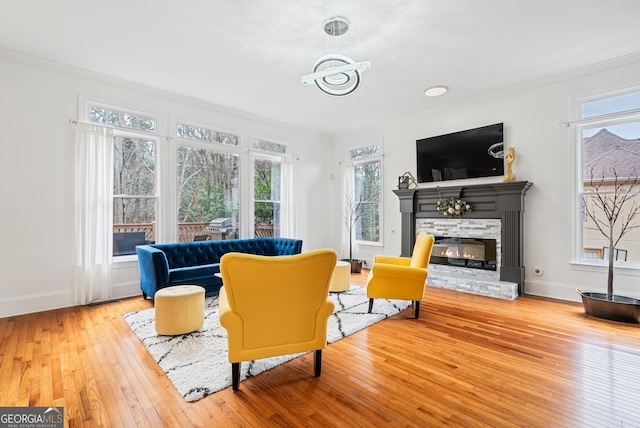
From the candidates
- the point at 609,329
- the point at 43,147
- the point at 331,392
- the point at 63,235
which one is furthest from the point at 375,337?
the point at 43,147

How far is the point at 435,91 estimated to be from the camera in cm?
451

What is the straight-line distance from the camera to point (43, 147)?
3.66m

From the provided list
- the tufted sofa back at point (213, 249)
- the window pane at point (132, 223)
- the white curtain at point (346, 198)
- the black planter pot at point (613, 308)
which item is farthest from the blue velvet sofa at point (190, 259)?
the black planter pot at point (613, 308)

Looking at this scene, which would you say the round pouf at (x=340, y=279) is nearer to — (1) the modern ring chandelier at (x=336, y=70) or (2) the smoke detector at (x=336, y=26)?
(1) the modern ring chandelier at (x=336, y=70)

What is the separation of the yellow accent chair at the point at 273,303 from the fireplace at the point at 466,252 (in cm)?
361

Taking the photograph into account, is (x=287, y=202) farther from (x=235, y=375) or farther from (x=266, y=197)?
(x=235, y=375)

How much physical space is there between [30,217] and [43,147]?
0.86 m

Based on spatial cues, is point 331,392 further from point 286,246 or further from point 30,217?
point 30,217

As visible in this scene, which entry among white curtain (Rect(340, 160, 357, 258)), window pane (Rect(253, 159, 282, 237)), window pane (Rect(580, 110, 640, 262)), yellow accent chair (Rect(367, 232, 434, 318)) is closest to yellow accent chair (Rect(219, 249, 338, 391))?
yellow accent chair (Rect(367, 232, 434, 318))

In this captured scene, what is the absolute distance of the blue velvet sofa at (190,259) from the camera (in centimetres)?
362

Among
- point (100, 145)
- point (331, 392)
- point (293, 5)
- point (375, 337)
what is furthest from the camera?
point (100, 145)

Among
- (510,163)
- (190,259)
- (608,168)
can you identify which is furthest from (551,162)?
(190,259)

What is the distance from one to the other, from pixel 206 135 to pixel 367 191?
3388 mm

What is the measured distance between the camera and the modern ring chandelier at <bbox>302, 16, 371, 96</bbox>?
272 centimetres
